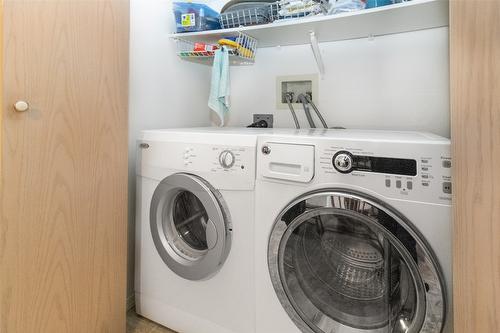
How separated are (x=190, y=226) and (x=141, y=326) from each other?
541 millimetres

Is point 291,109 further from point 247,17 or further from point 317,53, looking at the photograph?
point 247,17

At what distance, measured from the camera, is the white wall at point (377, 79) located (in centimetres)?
148

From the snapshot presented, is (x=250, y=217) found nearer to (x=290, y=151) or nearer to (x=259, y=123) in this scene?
(x=290, y=151)

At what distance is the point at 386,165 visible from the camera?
2.92 ft

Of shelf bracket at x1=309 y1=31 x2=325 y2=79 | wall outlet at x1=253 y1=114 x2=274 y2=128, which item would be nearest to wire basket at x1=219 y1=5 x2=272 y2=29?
shelf bracket at x1=309 y1=31 x2=325 y2=79

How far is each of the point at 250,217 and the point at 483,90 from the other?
787 mm

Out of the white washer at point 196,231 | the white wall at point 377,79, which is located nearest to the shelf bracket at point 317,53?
the white wall at point 377,79

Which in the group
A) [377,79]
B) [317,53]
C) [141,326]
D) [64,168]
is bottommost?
[141,326]

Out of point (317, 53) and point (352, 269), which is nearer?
point (352, 269)

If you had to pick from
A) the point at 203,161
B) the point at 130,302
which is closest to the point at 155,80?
the point at 203,161

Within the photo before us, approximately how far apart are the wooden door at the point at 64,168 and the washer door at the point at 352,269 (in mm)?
691

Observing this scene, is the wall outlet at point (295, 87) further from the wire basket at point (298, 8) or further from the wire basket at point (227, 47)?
the wire basket at point (298, 8)

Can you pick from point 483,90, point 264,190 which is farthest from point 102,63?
point 483,90

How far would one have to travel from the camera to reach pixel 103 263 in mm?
1201
